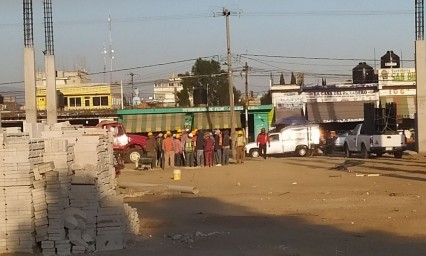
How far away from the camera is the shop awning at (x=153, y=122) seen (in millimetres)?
61500

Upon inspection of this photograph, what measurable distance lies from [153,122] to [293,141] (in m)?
19.7

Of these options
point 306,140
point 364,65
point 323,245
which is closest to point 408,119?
point 364,65

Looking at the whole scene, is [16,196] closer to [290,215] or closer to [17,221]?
[17,221]

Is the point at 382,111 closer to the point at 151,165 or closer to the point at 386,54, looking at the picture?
the point at 151,165

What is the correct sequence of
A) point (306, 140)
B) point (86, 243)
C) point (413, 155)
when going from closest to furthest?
1. point (86, 243)
2. point (413, 155)
3. point (306, 140)

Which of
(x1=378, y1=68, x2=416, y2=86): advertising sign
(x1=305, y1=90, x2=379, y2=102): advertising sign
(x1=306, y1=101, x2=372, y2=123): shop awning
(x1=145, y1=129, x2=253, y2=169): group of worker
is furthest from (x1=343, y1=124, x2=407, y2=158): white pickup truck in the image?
(x1=378, y1=68, x2=416, y2=86): advertising sign

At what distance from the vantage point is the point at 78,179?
40.7 ft

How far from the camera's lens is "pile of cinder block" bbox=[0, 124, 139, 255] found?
39.2 feet

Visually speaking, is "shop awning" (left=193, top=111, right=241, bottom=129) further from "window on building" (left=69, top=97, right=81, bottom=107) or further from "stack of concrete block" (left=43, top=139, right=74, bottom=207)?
"stack of concrete block" (left=43, top=139, right=74, bottom=207)

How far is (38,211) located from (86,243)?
3.24 feet

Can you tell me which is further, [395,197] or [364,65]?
[364,65]

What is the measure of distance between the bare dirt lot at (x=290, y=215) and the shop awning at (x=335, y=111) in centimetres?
3676

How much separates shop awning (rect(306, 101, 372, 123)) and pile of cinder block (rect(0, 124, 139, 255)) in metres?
53.3

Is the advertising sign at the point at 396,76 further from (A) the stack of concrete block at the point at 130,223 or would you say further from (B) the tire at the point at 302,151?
(A) the stack of concrete block at the point at 130,223
